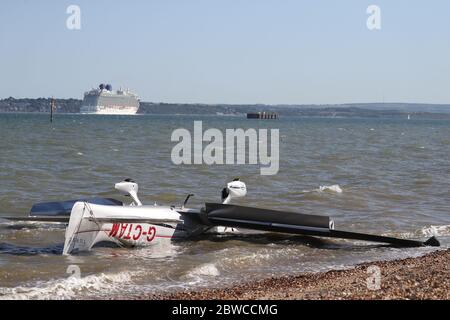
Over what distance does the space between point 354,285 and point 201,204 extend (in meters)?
11.4

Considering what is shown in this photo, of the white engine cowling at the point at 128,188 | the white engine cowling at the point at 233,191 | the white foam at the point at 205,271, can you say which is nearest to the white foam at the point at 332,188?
the white engine cowling at the point at 233,191

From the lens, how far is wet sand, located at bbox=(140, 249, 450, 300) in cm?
976

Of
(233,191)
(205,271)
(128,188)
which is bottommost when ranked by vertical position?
(205,271)

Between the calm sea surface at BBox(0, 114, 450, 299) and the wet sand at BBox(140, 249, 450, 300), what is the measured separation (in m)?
0.96

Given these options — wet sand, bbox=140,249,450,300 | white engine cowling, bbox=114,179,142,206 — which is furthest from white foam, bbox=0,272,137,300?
white engine cowling, bbox=114,179,142,206

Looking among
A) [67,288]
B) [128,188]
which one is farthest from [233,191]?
[67,288]

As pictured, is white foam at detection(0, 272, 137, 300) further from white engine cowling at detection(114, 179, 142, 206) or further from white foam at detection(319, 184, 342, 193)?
white foam at detection(319, 184, 342, 193)

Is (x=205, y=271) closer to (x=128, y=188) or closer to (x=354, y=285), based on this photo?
(x=128, y=188)

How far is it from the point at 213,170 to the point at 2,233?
1786cm

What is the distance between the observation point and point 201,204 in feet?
71.1

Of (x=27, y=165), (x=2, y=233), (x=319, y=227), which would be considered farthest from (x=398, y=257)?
(x=27, y=165)

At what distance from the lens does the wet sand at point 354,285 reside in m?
9.76

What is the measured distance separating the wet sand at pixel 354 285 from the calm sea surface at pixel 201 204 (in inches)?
37.8

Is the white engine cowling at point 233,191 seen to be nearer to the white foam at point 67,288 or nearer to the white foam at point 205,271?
the white foam at point 205,271
